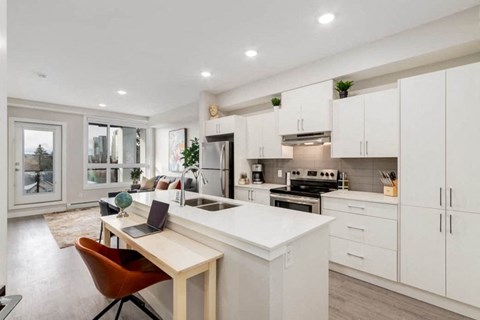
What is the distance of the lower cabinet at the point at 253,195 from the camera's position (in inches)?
141

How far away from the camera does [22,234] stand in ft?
13.7

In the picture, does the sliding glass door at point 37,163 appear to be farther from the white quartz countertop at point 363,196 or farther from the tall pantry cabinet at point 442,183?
the tall pantry cabinet at point 442,183

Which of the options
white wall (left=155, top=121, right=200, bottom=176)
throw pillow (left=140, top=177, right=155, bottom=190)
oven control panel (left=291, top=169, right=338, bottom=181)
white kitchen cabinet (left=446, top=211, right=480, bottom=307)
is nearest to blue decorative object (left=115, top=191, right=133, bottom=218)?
oven control panel (left=291, top=169, right=338, bottom=181)

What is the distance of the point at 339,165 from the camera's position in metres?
3.37

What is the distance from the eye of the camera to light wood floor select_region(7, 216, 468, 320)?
6.79 feet

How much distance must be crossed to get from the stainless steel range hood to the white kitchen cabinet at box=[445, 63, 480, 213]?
→ 50.5 inches

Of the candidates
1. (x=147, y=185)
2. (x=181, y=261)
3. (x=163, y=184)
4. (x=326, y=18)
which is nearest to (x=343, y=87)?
(x=326, y=18)

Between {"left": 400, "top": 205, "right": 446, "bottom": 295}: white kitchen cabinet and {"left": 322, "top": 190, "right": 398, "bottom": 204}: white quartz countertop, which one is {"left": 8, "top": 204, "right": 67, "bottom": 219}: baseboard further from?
{"left": 400, "top": 205, "right": 446, "bottom": 295}: white kitchen cabinet

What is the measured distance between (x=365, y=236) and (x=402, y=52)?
6.76ft

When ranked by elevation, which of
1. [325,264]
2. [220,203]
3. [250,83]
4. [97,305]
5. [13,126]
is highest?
[250,83]

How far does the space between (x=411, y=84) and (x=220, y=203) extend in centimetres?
230

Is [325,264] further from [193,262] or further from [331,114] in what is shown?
[331,114]

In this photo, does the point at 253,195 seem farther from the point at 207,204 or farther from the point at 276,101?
the point at 276,101

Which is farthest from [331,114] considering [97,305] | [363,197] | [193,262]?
[97,305]
